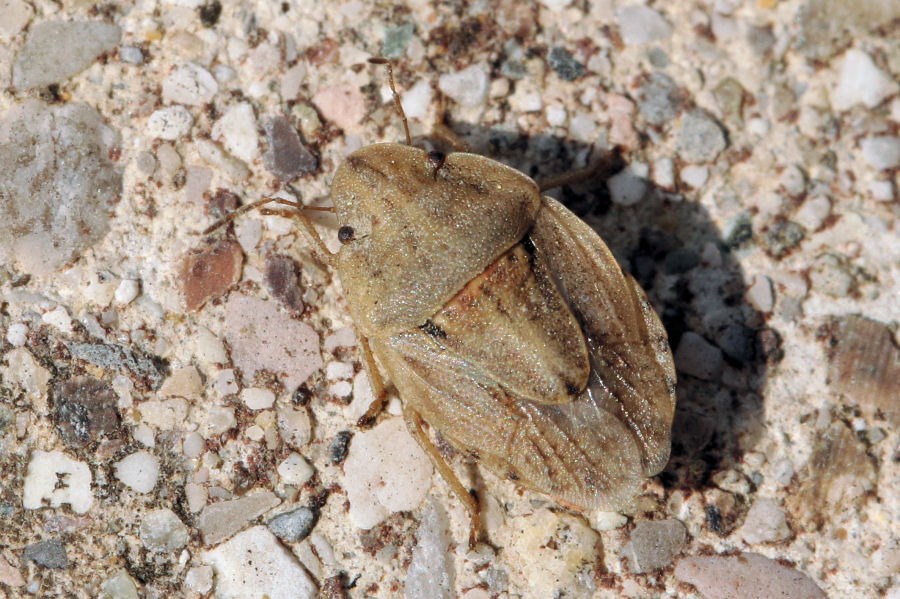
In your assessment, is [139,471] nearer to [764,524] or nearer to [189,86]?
[189,86]

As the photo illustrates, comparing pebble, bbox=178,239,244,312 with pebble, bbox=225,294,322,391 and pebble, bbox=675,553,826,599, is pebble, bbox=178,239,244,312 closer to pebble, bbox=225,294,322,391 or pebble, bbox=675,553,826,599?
pebble, bbox=225,294,322,391

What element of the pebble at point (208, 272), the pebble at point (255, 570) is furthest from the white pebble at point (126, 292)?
the pebble at point (255, 570)

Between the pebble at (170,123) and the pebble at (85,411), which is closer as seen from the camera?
the pebble at (85,411)

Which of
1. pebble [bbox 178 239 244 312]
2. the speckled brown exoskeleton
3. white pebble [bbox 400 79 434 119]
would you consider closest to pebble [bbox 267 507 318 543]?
the speckled brown exoskeleton

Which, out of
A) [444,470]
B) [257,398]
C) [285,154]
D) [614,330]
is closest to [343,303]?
[257,398]

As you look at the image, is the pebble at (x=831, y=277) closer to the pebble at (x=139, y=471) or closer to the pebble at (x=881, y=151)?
the pebble at (x=881, y=151)

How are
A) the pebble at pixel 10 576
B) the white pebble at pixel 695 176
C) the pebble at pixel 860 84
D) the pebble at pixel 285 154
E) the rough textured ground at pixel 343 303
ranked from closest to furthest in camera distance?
the pebble at pixel 10 576
the rough textured ground at pixel 343 303
the pebble at pixel 285 154
the white pebble at pixel 695 176
the pebble at pixel 860 84
